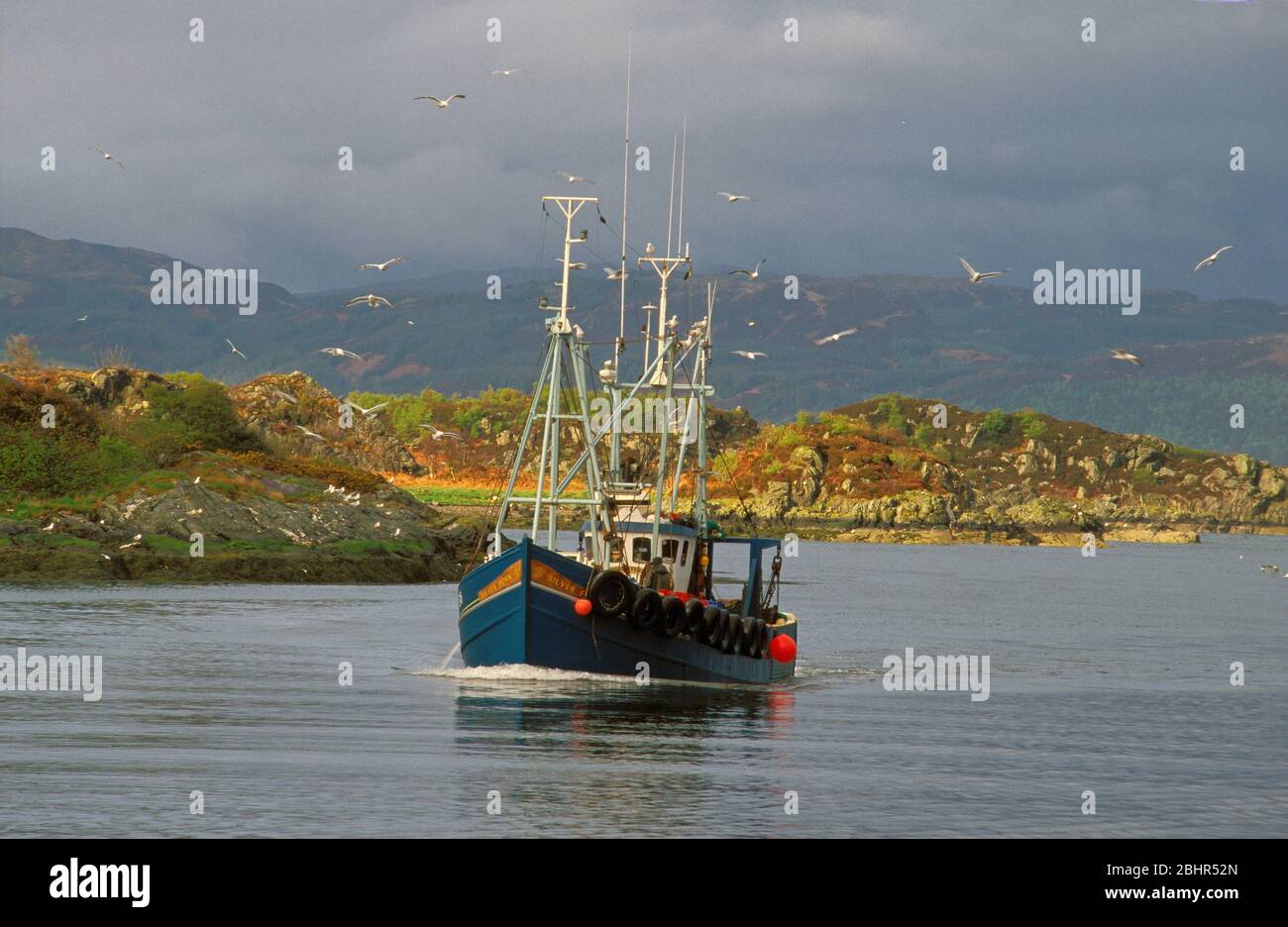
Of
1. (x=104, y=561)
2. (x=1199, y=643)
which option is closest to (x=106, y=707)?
(x=104, y=561)

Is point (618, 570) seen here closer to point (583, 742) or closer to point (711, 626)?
point (711, 626)

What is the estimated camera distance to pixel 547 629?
118 ft

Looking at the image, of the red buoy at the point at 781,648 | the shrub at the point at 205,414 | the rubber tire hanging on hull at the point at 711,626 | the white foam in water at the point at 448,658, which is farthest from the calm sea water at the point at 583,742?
the shrub at the point at 205,414

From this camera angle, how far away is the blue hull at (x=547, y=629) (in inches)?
1407

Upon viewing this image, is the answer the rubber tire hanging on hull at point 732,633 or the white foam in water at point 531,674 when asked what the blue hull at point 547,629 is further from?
the rubber tire hanging on hull at point 732,633

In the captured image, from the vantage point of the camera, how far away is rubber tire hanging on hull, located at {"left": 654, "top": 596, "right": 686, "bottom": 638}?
1452 inches

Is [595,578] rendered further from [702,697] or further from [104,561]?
[104,561]

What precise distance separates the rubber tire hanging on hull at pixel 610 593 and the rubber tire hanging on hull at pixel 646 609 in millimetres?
171

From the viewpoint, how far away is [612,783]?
85.5 feet

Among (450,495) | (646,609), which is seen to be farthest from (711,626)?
(450,495)

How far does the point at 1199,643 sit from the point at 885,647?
570 inches

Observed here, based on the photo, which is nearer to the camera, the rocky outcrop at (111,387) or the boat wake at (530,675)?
the boat wake at (530,675)

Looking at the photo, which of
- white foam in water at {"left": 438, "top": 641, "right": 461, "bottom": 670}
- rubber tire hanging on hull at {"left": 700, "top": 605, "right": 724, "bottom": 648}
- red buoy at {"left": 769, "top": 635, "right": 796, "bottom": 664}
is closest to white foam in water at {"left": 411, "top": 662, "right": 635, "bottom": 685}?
rubber tire hanging on hull at {"left": 700, "top": 605, "right": 724, "bottom": 648}

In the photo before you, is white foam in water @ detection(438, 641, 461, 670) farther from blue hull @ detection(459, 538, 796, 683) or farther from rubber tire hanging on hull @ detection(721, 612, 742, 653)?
rubber tire hanging on hull @ detection(721, 612, 742, 653)
